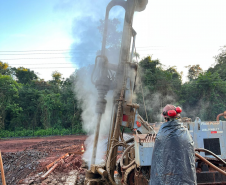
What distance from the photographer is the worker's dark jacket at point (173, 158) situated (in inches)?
82.5

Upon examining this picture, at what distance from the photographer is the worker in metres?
2.10

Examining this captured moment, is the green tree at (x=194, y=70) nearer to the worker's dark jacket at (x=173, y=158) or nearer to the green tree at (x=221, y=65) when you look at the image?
the green tree at (x=221, y=65)

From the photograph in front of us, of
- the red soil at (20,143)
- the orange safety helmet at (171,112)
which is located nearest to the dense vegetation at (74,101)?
the red soil at (20,143)

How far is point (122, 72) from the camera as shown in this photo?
4965 mm

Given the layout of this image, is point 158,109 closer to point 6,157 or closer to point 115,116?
point 6,157

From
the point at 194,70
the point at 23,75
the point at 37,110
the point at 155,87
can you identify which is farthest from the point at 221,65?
the point at 23,75

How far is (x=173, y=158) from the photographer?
7.00 ft

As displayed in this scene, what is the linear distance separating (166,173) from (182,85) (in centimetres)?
2363

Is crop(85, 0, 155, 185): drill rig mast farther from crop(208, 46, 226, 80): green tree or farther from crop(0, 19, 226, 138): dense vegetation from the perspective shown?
crop(208, 46, 226, 80): green tree

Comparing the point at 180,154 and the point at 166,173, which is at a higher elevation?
the point at 180,154

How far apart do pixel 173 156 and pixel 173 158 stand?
22mm

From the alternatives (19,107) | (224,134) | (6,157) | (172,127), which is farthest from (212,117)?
(19,107)

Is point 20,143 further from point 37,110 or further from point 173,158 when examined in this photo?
point 173,158

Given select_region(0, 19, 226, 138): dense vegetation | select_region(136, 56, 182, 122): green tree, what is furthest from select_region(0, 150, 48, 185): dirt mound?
select_region(136, 56, 182, 122): green tree
